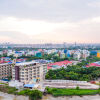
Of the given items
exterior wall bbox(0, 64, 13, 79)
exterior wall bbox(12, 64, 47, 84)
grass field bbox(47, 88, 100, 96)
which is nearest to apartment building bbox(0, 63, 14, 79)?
exterior wall bbox(0, 64, 13, 79)

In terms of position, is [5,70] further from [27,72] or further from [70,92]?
[70,92]

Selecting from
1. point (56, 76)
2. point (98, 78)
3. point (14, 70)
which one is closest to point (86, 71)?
point (98, 78)

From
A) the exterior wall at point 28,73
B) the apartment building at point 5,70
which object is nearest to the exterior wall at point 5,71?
the apartment building at point 5,70

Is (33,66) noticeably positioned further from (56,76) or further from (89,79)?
(89,79)

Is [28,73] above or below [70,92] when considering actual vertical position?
above

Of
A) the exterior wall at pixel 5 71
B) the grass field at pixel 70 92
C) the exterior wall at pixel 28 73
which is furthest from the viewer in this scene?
the exterior wall at pixel 5 71

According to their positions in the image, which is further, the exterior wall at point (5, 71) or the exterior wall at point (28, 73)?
the exterior wall at point (5, 71)

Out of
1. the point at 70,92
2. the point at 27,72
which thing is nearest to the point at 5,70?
the point at 27,72

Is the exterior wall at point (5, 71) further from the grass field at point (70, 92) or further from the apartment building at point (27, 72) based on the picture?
the grass field at point (70, 92)

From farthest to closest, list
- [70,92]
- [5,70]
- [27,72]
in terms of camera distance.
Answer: [5,70] < [27,72] < [70,92]
